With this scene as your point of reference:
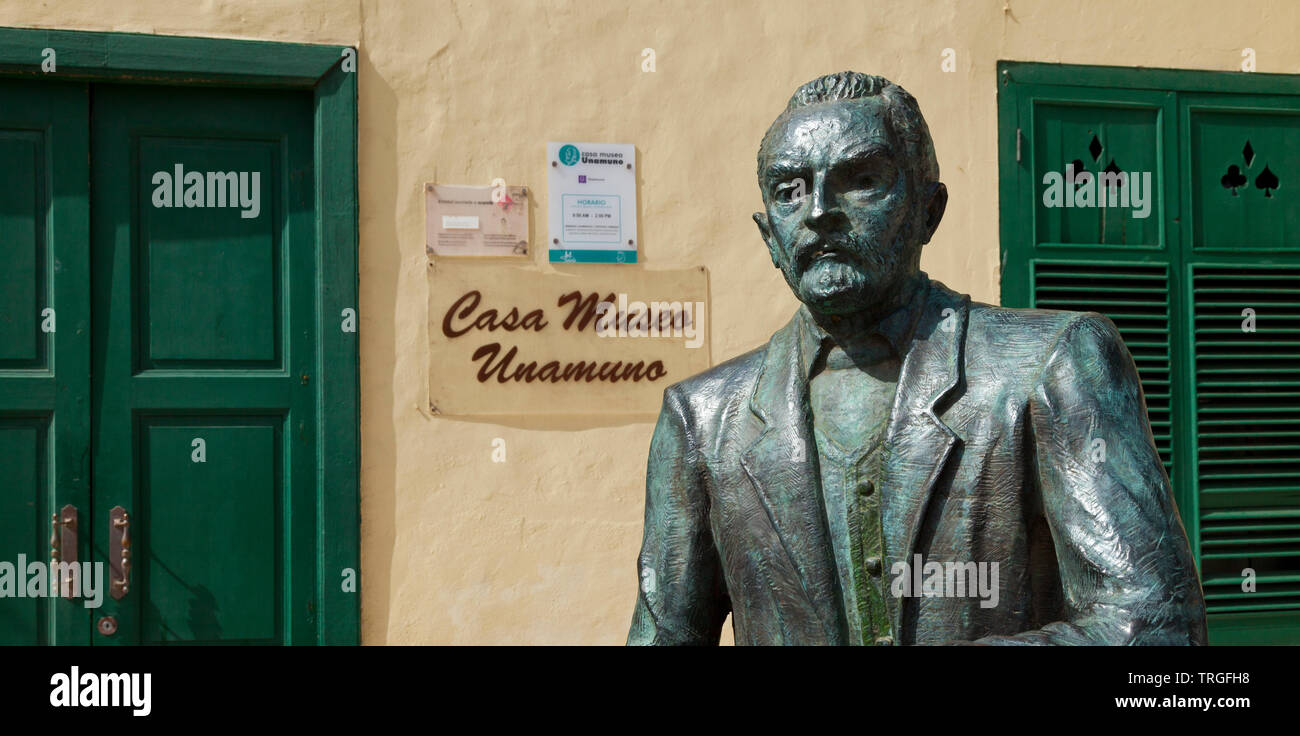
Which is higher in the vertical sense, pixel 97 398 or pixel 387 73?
pixel 387 73

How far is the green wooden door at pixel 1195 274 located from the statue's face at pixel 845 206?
12.5ft

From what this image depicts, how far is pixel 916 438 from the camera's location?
73.4 inches

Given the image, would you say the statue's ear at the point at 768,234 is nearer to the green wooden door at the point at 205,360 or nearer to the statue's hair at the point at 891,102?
the statue's hair at the point at 891,102

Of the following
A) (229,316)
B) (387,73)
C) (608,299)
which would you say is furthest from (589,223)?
(229,316)

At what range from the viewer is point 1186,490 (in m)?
5.70

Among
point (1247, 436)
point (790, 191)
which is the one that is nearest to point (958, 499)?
point (790, 191)

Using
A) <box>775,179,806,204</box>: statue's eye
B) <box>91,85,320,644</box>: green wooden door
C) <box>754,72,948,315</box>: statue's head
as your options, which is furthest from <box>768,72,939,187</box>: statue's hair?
<box>91,85,320,644</box>: green wooden door

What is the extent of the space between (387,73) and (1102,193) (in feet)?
8.85

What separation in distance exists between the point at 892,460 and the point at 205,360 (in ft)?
12.2

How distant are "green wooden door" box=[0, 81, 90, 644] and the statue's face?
370cm

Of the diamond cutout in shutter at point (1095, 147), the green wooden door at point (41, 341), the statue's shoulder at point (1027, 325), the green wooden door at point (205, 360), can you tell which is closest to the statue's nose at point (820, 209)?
the statue's shoulder at point (1027, 325)

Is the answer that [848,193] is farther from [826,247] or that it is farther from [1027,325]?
[1027,325]

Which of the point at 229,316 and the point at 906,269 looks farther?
the point at 229,316
